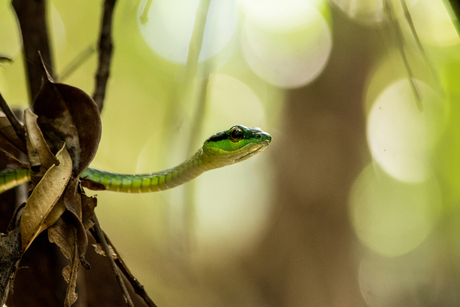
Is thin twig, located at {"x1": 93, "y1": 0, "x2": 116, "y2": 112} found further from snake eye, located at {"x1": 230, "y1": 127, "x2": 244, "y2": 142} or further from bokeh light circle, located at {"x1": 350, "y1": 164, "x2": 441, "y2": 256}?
bokeh light circle, located at {"x1": 350, "y1": 164, "x2": 441, "y2": 256}

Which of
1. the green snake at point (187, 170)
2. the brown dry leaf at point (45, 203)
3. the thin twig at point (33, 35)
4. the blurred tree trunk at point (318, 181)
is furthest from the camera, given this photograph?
the blurred tree trunk at point (318, 181)

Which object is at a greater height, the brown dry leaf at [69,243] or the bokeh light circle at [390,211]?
the brown dry leaf at [69,243]

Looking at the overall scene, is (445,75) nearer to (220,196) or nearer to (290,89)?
(290,89)

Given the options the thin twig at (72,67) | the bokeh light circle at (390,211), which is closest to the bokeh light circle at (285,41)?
the bokeh light circle at (390,211)

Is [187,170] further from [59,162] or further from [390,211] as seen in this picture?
[390,211]

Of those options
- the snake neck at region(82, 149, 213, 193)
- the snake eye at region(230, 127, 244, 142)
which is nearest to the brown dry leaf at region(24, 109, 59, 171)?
the snake neck at region(82, 149, 213, 193)

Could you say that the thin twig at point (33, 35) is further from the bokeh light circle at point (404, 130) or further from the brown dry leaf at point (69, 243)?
the bokeh light circle at point (404, 130)

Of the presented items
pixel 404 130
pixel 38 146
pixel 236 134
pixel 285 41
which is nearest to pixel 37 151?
pixel 38 146
